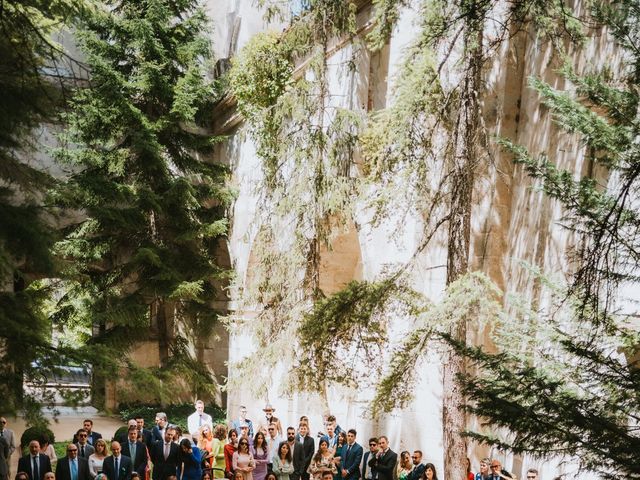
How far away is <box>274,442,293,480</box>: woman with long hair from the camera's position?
10305 millimetres

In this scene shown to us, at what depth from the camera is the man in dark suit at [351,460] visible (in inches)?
396

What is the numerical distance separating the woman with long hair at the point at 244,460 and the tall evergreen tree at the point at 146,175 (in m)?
6.07

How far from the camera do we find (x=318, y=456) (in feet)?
33.4

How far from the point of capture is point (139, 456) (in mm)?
9992

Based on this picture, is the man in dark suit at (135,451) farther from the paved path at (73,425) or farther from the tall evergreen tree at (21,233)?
the paved path at (73,425)

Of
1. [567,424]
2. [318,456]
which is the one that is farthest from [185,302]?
[567,424]

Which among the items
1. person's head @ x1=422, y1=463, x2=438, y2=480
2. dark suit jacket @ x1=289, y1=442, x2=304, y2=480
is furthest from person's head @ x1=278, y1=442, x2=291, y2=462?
person's head @ x1=422, y1=463, x2=438, y2=480

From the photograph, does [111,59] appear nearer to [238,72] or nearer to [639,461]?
[238,72]

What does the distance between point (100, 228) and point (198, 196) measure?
2358mm

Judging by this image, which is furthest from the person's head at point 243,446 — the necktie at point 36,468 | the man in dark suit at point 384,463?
the necktie at point 36,468

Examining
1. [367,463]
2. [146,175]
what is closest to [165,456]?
[367,463]

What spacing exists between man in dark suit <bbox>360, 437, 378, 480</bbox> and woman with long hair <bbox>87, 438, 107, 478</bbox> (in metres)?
3.47

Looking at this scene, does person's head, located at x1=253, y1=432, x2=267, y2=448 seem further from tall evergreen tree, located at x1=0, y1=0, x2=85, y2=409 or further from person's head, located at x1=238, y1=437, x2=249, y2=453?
tall evergreen tree, located at x1=0, y1=0, x2=85, y2=409

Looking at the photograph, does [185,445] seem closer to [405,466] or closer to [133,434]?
[133,434]
